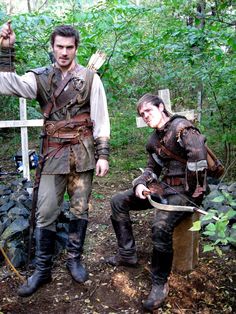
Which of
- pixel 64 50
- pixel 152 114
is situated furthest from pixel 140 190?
pixel 64 50

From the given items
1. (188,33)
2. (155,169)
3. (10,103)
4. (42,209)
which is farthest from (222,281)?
(10,103)

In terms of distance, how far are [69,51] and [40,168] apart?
1140 mm

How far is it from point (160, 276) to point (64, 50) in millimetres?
2239

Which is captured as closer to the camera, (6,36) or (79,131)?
(6,36)

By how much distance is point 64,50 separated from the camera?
3277 mm

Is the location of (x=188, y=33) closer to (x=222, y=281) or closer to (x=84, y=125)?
(x=84, y=125)

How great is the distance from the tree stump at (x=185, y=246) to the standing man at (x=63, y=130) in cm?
93

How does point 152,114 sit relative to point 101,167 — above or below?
above

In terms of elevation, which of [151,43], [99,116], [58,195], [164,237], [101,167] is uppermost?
[151,43]

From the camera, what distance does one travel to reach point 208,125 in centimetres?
687

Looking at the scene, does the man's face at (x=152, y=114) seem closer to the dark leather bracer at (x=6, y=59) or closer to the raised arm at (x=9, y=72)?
the raised arm at (x=9, y=72)

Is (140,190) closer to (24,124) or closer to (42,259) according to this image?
A: (42,259)

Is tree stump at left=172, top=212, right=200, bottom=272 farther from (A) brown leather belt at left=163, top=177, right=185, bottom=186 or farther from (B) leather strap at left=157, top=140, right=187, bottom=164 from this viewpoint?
(B) leather strap at left=157, top=140, right=187, bottom=164

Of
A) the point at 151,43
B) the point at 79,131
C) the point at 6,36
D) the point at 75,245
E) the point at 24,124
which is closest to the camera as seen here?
the point at 6,36
